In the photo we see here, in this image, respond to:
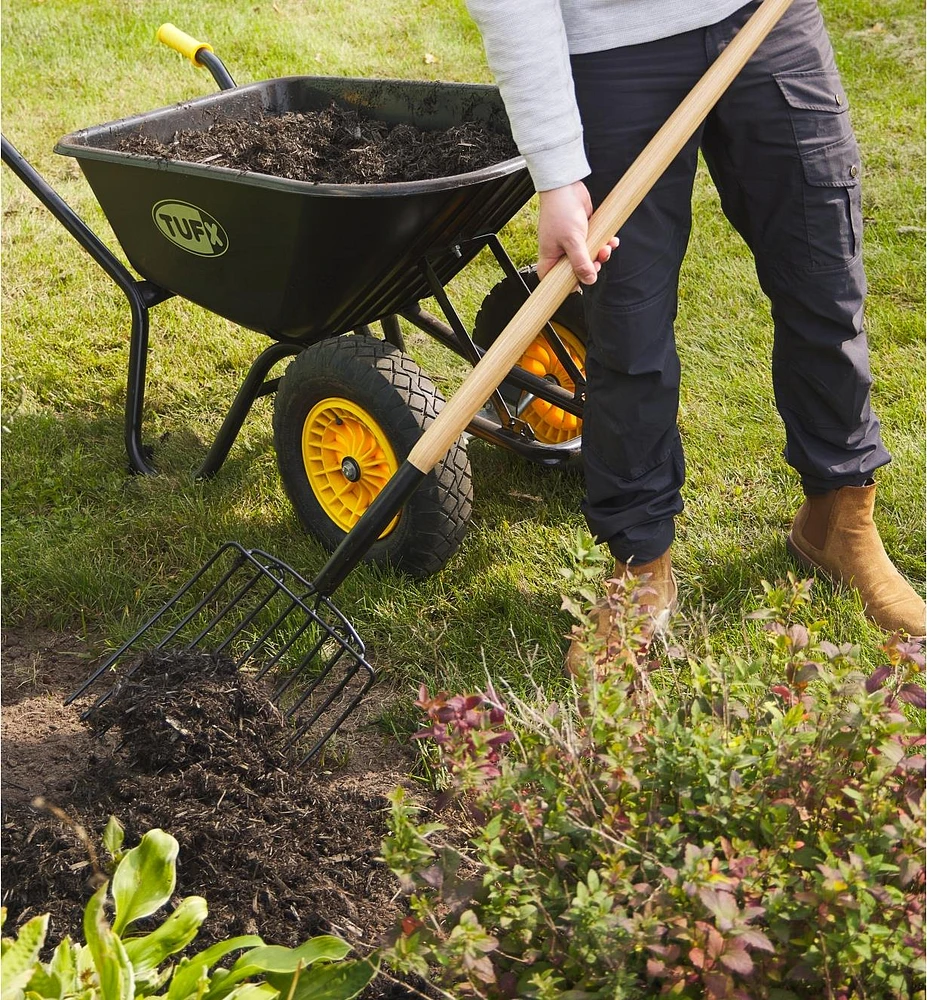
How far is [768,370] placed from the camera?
328 centimetres

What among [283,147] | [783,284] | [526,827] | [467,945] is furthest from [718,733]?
[283,147]

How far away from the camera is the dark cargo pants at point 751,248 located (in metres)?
1.94

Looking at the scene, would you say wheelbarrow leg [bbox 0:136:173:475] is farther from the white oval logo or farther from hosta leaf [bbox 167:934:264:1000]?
hosta leaf [bbox 167:934:264:1000]

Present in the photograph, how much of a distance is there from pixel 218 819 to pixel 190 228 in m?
1.40

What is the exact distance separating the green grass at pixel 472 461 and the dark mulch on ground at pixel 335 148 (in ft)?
2.80

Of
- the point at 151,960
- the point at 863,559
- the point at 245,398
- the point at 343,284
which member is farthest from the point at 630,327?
the point at 151,960

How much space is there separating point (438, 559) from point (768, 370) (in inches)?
54.7

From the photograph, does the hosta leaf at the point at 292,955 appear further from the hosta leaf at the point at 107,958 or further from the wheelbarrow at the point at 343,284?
the wheelbarrow at the point at 343,284

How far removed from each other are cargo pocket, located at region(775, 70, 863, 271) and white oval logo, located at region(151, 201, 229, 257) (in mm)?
1261

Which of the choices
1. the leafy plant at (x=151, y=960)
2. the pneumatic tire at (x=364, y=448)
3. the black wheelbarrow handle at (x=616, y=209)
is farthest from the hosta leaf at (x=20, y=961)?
the pneumatic tire at (x=364, y=448)

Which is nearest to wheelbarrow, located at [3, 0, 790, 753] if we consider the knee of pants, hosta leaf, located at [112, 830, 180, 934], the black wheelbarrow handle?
the black wheelbarrow handle

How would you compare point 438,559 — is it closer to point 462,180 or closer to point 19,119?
point 462,180

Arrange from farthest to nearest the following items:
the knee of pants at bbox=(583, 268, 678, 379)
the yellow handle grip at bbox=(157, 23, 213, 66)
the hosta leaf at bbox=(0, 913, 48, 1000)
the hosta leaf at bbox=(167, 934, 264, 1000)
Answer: the yellow handle grip at bbox=(157, 23, 213, 66) < the knee of pants at bbox=(583, 268, 678, 379) < the hosta leaf at bbox=(167, 934, 264, 1000) < the hosta leaf at bbox=(0, 913, 48, 1000)

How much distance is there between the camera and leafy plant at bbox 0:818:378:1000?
1277 millimetres
